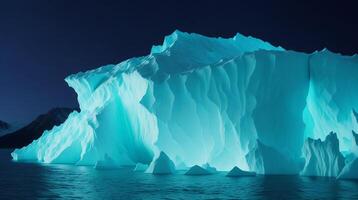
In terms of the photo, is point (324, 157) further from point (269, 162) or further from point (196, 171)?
point (196, 171)

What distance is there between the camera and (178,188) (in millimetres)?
13383

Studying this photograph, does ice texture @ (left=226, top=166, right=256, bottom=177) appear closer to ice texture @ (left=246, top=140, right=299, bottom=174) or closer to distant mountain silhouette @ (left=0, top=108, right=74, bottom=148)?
A: ice texture @ (left=246, top=140, right=299, bottom=174)

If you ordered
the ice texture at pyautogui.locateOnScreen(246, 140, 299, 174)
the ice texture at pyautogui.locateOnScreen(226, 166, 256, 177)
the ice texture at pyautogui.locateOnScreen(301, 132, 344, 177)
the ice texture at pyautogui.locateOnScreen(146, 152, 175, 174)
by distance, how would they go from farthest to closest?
the ice texture at pyautogui.locateOnScreen(146, 152, 175, 174) → the ice texture at pyautogui.locateOnScreen(246, 140, 299, 174) → the ice texture at pyautogui.locateOnScreen(226, 166, 256, 177) → the ice texture at pyautogui.locateOnScreen(301, 132, 344, 177)

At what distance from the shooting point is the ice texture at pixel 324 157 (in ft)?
52.5

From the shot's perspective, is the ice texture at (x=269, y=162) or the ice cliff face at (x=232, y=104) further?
the ice cliff face at (x=232, y=104)

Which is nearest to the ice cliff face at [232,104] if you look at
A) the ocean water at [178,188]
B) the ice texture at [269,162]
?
the ice texture at [269,162]

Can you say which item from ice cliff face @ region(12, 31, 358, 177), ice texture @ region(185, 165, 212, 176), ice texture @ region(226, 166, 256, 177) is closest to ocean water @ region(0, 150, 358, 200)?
ice texture @ region(226, 166, 256, 177)

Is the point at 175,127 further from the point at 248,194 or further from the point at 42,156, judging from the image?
the point at 42,156

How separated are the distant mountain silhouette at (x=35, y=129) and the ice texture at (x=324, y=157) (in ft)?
306

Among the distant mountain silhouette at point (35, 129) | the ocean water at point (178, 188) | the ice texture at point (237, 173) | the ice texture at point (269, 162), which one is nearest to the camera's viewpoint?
the ocean water at point (178, 188)

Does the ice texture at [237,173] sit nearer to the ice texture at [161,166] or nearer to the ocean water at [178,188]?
the ocean water at [178,188]

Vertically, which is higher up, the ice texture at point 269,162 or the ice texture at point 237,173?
the ice texture at point 269,162

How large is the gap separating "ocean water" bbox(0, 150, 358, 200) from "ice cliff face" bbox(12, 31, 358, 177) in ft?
9.61

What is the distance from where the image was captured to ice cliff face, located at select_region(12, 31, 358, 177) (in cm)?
1939
